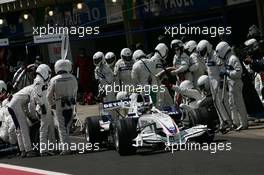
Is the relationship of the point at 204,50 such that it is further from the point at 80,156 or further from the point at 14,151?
the point at 14,151

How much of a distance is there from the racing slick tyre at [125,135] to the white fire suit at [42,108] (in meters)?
2.07

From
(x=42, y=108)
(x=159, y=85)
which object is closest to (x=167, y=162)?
(x=42, y=108)

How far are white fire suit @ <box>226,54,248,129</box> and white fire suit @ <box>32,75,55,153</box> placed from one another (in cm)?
380

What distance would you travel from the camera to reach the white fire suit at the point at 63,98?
49.0ft

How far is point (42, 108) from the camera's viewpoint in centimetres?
1509

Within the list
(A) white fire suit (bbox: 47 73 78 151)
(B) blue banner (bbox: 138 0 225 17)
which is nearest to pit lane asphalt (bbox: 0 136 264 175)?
(A) white fire suit (bbox: 47 73 78 151)

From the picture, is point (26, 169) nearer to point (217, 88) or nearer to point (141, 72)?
point (217, 88)

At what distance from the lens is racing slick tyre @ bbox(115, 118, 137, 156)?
44.0 feet

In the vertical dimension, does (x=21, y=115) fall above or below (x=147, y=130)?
above


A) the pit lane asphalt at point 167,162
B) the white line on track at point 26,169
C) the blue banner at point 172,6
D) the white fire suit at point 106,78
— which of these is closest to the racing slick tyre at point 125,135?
the pit lane asphalt at point 167,162

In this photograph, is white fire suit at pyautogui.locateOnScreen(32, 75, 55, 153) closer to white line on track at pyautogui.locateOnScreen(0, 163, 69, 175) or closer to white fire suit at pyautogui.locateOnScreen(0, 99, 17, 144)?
white fire suit at pyautogui.locateOnScreen(0, 99, 17, 144)

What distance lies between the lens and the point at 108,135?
1555 cm

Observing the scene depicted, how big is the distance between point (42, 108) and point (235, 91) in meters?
4.06

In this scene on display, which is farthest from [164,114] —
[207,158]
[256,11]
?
Answer: [256,11]
